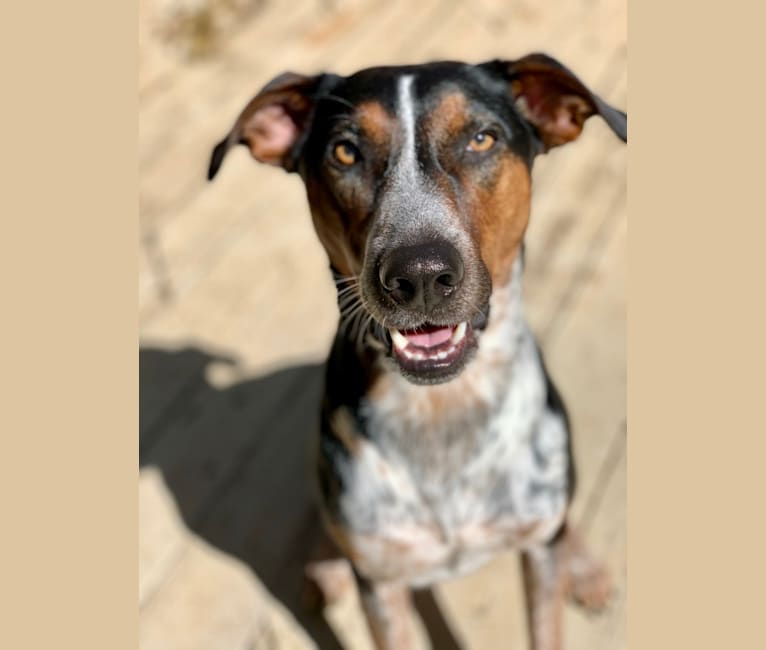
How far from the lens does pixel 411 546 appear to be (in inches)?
119

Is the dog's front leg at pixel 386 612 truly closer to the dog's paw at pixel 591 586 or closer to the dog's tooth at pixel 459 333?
the dog's paw at pixel 591 586

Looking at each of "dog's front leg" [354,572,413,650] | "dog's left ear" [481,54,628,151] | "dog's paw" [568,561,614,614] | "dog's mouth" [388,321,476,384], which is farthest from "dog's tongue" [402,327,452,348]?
"dog's paw" [568,561,614,614]

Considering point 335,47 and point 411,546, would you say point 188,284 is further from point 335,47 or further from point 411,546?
point 411,546

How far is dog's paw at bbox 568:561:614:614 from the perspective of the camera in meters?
3.72

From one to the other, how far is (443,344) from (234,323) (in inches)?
99.0

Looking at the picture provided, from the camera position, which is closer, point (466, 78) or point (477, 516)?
point (466, 78)

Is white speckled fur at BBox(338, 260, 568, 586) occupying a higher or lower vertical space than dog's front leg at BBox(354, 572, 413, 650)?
higher

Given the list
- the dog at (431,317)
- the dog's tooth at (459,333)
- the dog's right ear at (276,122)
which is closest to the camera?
the dog at (431,317)

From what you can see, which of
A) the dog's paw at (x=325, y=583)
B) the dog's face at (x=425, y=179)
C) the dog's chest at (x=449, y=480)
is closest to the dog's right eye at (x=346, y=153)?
the dog's face at (x=425, y=179)

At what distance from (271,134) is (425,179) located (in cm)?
67

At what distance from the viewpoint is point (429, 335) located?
275cm

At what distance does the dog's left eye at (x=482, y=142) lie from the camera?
2.75 m

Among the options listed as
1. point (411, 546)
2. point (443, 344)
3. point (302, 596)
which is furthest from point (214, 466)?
point (443, 344)

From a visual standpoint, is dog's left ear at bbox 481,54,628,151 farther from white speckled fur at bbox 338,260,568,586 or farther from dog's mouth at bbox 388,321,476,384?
dog's mouth at bbox 388,321,476,384
